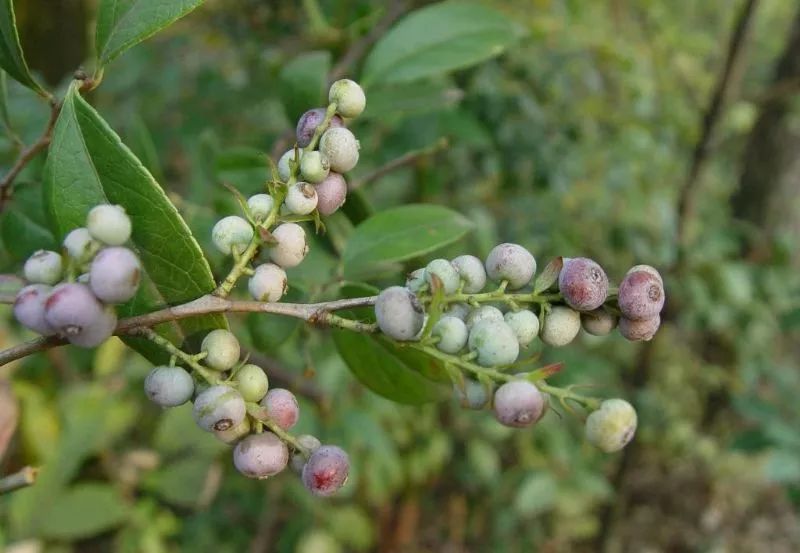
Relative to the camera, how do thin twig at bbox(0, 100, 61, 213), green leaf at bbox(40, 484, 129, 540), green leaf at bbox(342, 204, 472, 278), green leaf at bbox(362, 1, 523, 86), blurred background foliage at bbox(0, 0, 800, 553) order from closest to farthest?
thin twig at bbox(0, 100, 61, 213)
green leaf at bbox(342, 204, 472, 278)
green leaf at bbox(362, 1, 523, 86)
blurred background foliage at bbox(0, 0, 800, 553)
green leaf at bbox(40, 484, 129, 540)

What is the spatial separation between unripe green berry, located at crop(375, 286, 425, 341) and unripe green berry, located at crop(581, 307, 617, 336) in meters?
0.15

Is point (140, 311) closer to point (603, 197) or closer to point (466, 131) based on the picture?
point (466, 131)

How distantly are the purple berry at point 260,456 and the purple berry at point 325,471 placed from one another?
0.07 ft

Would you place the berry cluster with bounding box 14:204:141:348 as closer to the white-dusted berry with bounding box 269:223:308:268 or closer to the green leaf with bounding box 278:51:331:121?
the white-dusted berry with bounding box 269:223:308:268

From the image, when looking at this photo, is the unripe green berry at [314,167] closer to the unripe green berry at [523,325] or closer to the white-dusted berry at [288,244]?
the white-dusted berry at [288,244]

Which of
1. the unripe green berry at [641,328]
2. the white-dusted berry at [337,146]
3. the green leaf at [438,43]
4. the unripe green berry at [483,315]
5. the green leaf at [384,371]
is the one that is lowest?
the green leaf at [384,371]

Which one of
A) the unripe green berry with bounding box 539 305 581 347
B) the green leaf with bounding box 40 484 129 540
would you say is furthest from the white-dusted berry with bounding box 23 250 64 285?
the green leaf with bounding box 40 484 129 540

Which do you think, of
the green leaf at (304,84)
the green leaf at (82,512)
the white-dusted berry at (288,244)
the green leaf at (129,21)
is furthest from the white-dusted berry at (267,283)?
the green leaf at (82,512)

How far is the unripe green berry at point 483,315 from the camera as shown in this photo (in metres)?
0.56

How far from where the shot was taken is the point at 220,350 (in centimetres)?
56

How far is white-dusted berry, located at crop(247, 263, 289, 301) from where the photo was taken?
564 millimetres

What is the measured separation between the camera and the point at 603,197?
2.60 m

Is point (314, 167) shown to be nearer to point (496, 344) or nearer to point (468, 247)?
point (496, 344)

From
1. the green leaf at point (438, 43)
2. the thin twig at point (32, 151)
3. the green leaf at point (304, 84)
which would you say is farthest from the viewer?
the green leaf at point (438, 43)
